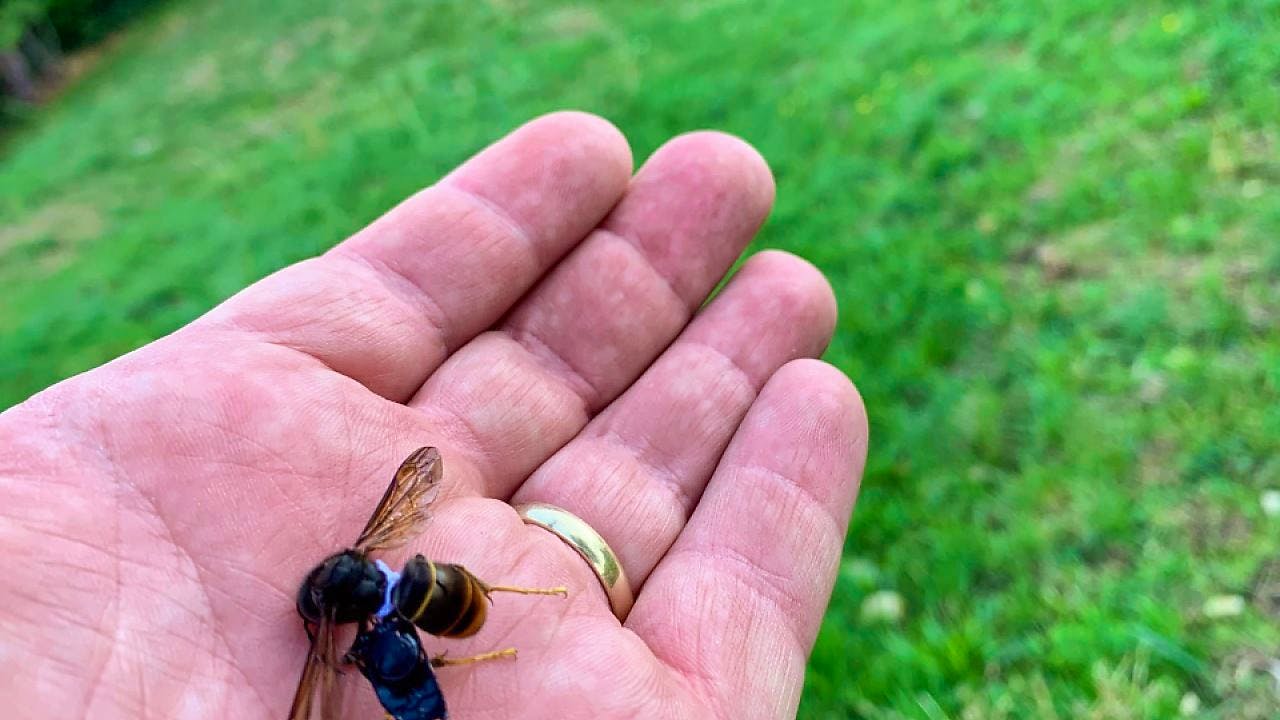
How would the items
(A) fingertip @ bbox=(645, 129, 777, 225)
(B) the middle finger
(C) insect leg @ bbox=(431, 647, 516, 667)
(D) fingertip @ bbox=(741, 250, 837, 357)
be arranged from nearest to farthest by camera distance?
(C) insect leg @ bbox=(431, 647, 516, 667)
(B) the middle finger
(D) fingertip @ bbox=(741, 250, 837, 357)
(A) fingertip @ bbox=(645, 129, 777, 225)

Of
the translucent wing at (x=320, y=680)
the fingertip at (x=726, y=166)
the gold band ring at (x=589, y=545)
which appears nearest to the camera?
the translucent wing at (x=320, y=680)

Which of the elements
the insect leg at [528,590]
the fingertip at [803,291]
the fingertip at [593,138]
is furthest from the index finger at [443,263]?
the insect leg at [528,590]

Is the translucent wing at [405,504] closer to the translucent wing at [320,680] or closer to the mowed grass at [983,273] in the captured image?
the translucent wing at [320,680]

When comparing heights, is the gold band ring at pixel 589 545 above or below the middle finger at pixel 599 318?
below

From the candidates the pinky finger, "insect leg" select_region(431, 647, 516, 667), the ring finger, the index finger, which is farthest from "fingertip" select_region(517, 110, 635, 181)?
"insect leg" select_region(431, 647, 516, 667)

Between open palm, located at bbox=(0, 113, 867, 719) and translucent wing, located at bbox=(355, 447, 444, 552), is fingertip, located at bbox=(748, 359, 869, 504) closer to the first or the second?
open palm, located at bbox=(0, 113, 867, 719)

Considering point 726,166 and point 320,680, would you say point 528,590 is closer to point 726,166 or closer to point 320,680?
point 320,680
